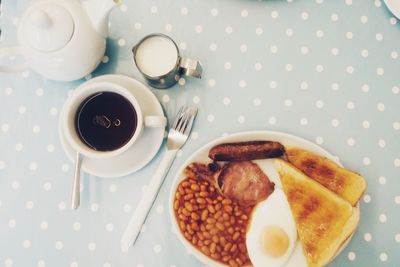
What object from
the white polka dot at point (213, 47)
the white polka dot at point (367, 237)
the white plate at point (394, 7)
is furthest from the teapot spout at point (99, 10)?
the white polka dot at point (367, 237)

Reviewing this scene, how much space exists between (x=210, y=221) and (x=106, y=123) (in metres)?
0.27

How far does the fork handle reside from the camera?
0.84 meters

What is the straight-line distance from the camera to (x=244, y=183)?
840 mm

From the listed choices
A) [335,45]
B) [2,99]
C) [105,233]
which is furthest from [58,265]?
[335,45]

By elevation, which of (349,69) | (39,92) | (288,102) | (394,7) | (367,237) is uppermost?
(394,7)

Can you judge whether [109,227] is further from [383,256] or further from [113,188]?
[383,256]

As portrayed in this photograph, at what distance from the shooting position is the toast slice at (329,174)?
82cm

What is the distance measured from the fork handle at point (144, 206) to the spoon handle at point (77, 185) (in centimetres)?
11

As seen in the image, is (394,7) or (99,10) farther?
(394,7)

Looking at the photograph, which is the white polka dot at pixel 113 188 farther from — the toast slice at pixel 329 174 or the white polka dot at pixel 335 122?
the white polka dot at pixel 335 122

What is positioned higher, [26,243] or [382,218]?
[382,218]

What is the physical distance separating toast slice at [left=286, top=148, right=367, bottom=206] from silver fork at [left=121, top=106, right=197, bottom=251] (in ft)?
0.67

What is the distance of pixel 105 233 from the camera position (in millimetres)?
856

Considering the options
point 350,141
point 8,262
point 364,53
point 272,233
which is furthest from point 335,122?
point 8,262
